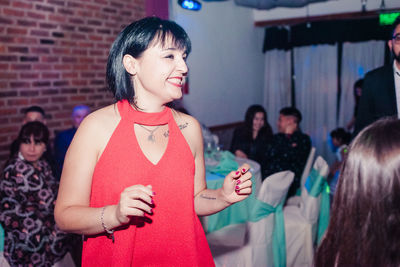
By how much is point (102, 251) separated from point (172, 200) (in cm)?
27

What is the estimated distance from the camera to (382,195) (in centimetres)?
87

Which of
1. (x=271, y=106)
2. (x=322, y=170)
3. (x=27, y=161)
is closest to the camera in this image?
(x=27, y=161)

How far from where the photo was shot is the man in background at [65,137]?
12.5 ft

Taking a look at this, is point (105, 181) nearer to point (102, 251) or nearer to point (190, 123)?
point (102, 251)

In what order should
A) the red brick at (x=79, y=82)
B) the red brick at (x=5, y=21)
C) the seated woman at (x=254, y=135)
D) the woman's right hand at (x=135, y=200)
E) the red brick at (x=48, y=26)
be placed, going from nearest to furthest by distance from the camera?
1. the woman's right hand at (x=135, y=200)
2. the red brick at (x=5, y=21)
3. the red brick at (x=48, y=26)
4. the red brick at (x=79, y=82)
5. the seated woman at (x=254, y=135)

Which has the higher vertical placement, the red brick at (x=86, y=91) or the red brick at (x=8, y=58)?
the red brick at (x=8, y=58)

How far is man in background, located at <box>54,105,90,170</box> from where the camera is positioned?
3816 millimetres

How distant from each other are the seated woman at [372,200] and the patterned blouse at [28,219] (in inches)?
88.4

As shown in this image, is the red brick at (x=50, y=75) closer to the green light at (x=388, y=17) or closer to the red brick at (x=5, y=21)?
the red brick at (x=5, y=21)

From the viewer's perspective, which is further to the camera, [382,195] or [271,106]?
[271,106]

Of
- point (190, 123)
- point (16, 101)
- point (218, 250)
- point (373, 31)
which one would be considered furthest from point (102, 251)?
point (373, 31)

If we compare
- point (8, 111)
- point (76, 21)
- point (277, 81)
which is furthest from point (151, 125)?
point (277, 81)

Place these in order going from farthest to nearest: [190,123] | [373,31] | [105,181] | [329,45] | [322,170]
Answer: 1. [329,45]
2. [373,31]
3. [322,170]
4. [190,123]
5. [105,181]

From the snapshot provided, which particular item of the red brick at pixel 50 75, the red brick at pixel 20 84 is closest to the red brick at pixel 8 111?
the red brick at pixel 20 84
